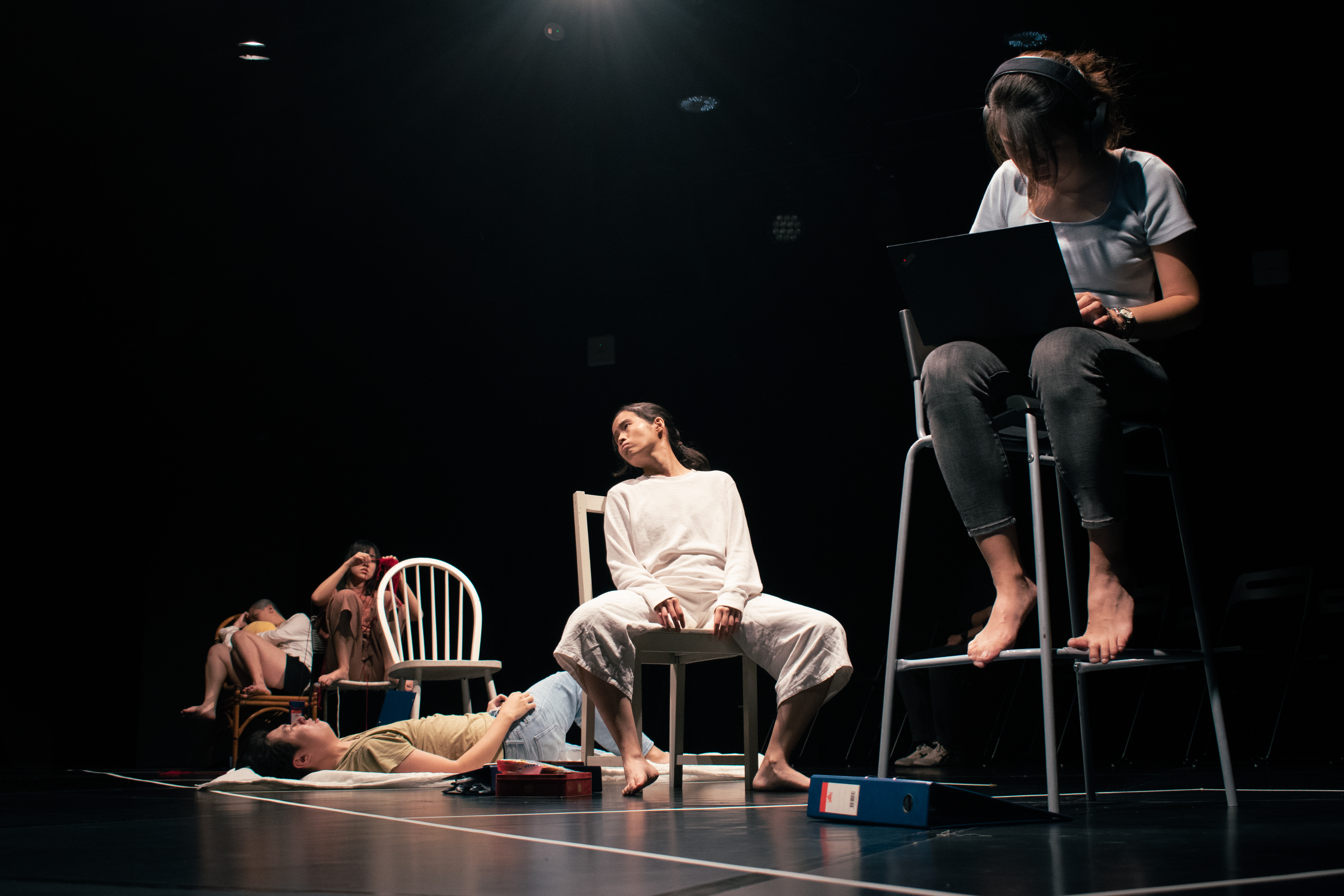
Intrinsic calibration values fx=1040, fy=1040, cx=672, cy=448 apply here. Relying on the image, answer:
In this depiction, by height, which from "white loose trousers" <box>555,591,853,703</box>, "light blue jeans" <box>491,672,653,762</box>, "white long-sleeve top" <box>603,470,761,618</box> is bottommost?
"light blue jeans" <box>491,672,653,762</box>

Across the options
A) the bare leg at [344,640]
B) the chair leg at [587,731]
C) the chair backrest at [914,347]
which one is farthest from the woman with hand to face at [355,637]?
the chair backrest at [914,347]

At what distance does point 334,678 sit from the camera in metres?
4.69

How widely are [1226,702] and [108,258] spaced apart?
631cm

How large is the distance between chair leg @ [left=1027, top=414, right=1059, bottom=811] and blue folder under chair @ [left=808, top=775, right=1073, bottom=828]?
72 millimetres

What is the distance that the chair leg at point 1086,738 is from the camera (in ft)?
5.44

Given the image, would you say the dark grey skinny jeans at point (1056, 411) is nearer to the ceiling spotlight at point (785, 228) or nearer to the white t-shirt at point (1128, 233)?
the white t-shirt at point (1128, 233)

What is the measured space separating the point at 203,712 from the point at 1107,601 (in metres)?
5.11

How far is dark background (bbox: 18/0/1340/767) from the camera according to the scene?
4.58 m

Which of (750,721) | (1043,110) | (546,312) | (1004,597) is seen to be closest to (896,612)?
(1004,597)

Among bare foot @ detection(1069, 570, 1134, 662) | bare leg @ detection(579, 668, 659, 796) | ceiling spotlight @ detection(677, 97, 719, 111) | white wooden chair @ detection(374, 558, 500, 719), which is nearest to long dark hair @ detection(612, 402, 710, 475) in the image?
bare leg @ detection(579, 668, 659, 796)

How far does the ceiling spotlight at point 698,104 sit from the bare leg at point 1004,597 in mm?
4001

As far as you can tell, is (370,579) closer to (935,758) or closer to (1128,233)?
(935,758)

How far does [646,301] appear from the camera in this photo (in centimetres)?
645

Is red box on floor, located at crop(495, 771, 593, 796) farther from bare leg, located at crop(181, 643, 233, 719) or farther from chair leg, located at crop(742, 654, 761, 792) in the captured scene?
bare leg, located at crop(181, 643, 233, 719)
